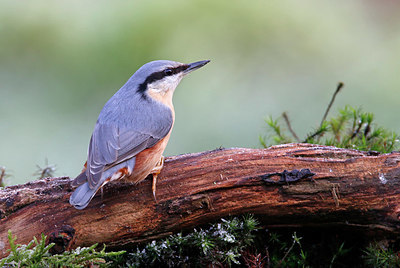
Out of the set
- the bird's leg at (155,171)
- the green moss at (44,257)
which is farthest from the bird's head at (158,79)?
the green moss at (44,257)

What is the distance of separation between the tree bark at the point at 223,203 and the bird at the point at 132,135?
0.60 feet

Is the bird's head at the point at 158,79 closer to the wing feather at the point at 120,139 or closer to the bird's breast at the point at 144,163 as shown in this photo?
the wing feather at the point at 120,139

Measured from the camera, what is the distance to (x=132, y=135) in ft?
10.1

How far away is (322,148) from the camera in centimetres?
330

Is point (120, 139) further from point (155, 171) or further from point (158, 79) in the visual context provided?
point (158, 79)

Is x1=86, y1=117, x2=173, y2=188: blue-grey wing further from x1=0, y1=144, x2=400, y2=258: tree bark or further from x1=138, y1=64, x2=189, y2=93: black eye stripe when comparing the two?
x1=138, y1=64, x2=189, y2=93: black eye stripe

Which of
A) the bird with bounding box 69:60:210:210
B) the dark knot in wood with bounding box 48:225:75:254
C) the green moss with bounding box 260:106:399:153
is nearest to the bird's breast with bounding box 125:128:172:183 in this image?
the bird with bounding box 69:60:210:210

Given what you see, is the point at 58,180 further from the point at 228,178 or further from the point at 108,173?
the point at 228,178

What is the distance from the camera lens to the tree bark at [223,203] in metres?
2.91

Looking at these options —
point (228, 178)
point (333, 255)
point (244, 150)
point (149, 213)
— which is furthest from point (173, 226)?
point (333, 255)

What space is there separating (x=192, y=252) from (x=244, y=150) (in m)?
0.87

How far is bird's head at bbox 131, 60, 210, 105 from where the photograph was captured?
11.6 feet

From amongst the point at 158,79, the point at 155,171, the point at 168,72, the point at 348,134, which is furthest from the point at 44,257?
the point at 348,134

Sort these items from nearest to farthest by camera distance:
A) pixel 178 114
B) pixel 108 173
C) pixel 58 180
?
pixel 108 173, pixel 58 180, pixel 178 114
